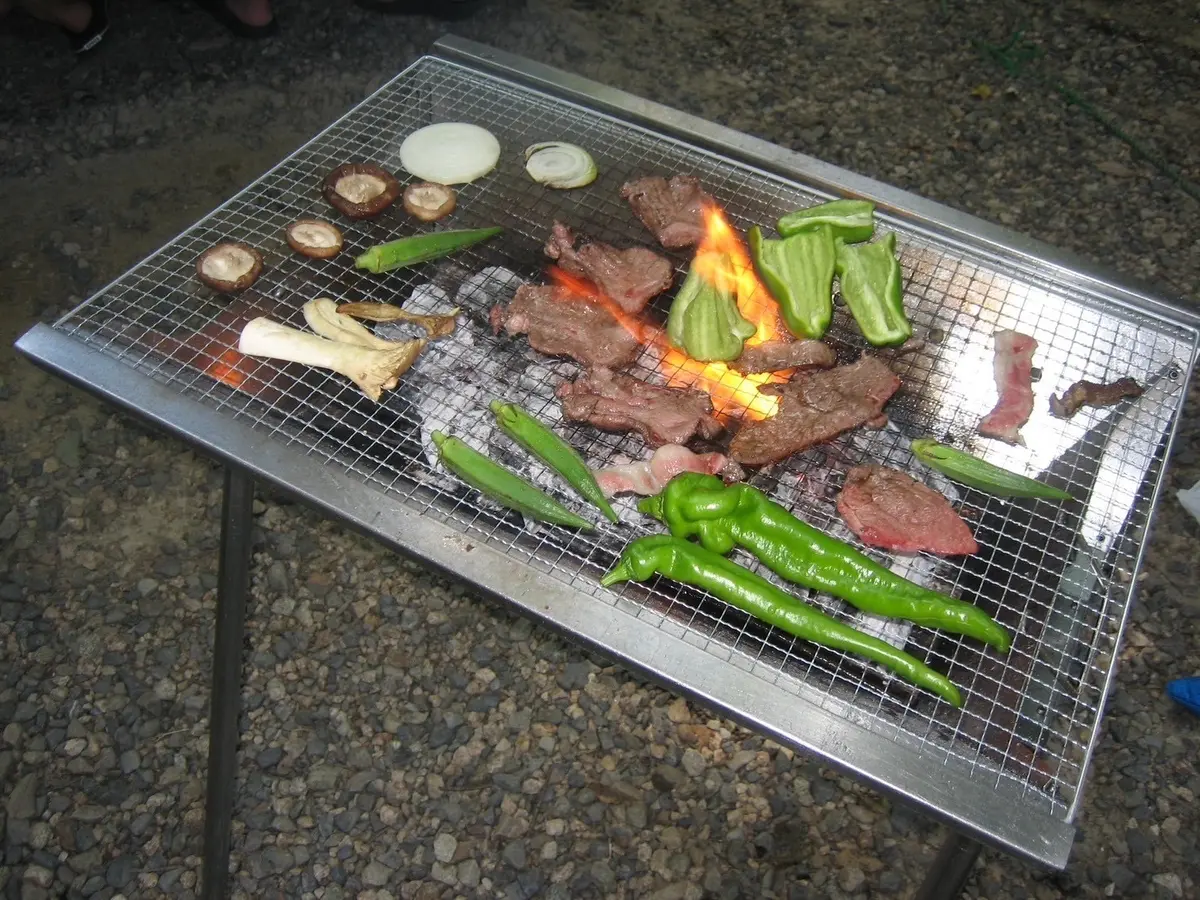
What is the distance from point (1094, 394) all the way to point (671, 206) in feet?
5.06

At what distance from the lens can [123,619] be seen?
147 inches

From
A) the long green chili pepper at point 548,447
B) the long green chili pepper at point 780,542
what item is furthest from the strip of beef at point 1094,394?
the long green chili pepper at point 548,447

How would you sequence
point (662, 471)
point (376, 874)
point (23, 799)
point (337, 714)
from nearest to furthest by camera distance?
point (662, 471)
point (376, 874)
point (23, 799)
point (337, 714)

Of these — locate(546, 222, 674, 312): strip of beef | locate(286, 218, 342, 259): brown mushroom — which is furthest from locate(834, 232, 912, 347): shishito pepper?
locate(286, 218, 342, 259): brown mushroom

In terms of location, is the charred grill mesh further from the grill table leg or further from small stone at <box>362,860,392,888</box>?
small stone at <box>362,860,392,888</box>

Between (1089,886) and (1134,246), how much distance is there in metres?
3.80

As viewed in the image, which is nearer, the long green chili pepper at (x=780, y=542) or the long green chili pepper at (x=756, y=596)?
the long green chili pepper at (x=756, y=596)

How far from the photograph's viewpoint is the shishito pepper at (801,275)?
123 inches

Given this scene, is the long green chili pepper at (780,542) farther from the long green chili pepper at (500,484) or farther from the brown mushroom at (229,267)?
the brown mushroom at (229,267)

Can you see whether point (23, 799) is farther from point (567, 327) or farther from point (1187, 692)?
point (1187, 692)

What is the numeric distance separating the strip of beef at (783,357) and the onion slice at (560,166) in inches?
39.6

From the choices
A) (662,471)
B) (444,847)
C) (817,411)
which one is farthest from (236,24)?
(444,847)

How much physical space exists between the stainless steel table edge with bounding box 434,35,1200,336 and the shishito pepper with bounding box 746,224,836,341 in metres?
0.33

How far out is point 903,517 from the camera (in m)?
2.60
